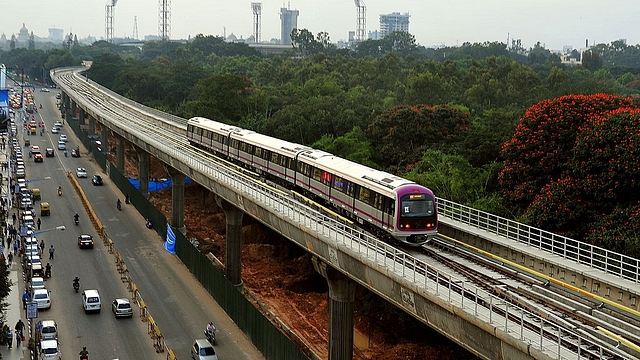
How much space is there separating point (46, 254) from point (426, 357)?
118 feet

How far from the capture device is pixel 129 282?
5791cm

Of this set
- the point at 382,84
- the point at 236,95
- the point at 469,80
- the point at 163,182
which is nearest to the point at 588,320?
the point at 163,182

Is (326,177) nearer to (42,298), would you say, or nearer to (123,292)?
(123,292)

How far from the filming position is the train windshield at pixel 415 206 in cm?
3722

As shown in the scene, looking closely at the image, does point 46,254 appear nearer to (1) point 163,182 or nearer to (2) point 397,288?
(1) point 163,182

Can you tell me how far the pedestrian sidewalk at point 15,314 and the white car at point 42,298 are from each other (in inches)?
45.5

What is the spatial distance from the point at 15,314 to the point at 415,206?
92.0 ft

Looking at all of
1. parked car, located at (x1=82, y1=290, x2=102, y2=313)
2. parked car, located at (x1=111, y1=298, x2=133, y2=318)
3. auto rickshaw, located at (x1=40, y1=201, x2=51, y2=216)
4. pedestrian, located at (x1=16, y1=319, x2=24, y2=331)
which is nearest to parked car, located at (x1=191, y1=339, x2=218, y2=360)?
parked car, located at (x1=111, y1=298, x2=133, y2=318)

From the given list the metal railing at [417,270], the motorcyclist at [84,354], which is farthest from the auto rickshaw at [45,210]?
the motorcyclist at [84,354]

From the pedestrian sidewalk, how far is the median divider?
7.18 metres

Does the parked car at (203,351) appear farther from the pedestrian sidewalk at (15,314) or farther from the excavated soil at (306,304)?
the pedestrian sidewalk at (15,314)

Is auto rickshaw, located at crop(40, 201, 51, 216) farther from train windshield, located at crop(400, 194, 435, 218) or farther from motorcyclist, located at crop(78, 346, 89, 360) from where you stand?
train windshield, located at crop(400, 194, 435, 218)

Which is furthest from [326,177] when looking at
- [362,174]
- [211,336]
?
[211,336]

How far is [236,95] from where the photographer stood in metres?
112
